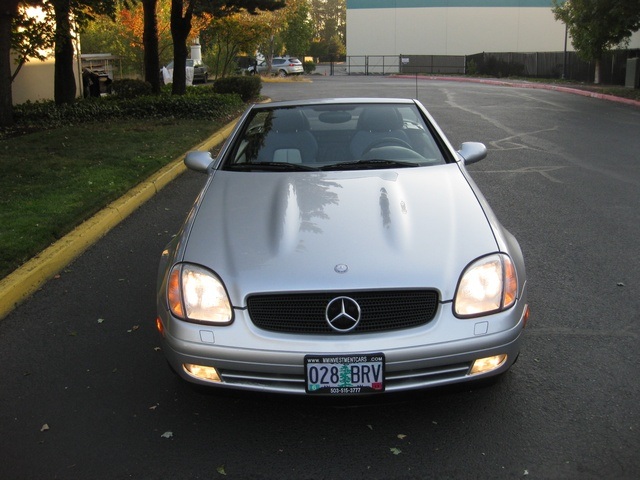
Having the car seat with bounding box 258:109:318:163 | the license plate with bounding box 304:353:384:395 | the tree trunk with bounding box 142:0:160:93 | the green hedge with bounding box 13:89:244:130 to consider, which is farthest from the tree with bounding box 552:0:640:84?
the license plate with bounding box 304:353:384:395

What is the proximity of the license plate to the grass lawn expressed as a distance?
3.27m

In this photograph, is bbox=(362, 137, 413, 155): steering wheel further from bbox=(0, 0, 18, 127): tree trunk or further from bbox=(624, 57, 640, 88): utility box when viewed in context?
bbox=(624, 57, 640, 88): utility box

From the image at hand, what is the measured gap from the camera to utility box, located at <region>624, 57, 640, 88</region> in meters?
25.4

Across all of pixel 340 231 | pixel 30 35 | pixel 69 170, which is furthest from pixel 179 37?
pixel 340 231

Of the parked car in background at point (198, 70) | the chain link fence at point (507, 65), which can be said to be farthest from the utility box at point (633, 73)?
the parked car in background at point (198, 70)

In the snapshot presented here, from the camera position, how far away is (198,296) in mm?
3186

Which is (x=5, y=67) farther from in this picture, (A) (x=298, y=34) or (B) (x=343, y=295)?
(A) (x=298, y=34)

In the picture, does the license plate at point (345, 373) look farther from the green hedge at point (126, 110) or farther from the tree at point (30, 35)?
the tree at point (30, 35)

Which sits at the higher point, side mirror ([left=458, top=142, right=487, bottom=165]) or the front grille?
side mirror ([left=458, top=142, right=487, bottom=165])

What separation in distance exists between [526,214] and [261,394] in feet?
16.0

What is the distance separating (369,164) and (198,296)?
1779 mm

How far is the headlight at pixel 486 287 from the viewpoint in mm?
3102

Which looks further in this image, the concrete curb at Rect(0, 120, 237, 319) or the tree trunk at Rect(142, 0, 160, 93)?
Answer: the tree trunk at Rect(142, 0, 160, 93)

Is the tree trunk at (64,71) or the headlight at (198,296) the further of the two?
the tree trunk at (64,71)
